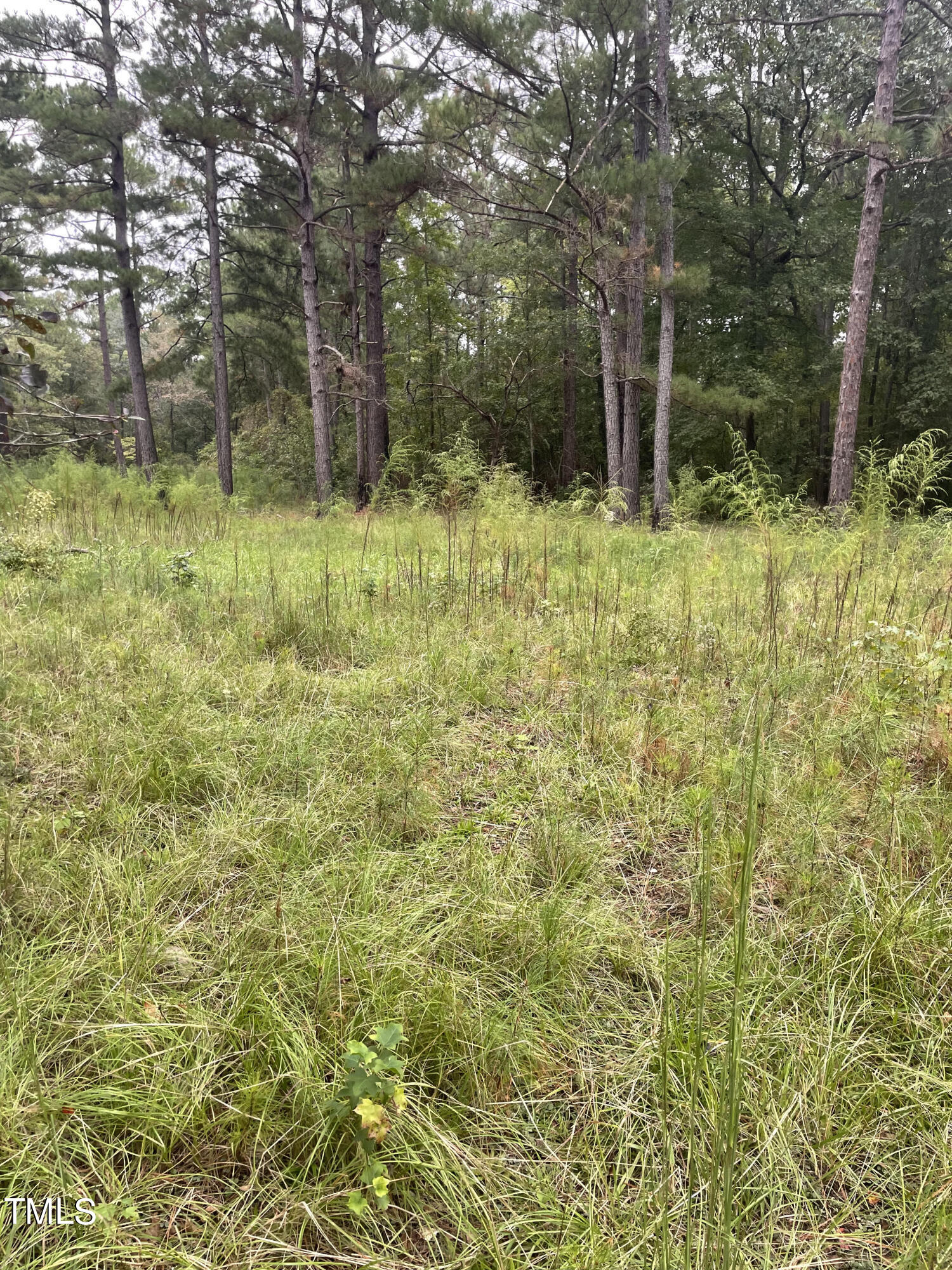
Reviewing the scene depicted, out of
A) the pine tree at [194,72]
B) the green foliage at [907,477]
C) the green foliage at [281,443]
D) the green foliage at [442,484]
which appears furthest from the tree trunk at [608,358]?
the green foliage at [281,443]

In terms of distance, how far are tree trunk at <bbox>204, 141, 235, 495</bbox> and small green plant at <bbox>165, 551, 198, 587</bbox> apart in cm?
975

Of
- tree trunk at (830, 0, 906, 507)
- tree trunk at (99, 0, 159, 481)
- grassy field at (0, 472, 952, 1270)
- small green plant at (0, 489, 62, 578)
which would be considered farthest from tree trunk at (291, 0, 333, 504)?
grassy field at (0, 472, 952, 1270)

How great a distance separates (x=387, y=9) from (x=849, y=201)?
12.5 meters

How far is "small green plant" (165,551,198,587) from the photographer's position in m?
4.47

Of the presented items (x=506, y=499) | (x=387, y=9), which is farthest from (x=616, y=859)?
(x=387, y=9)

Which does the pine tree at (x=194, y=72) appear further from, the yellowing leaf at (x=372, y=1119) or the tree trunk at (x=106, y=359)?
the yellowing leaf at (x=372, y=1119)

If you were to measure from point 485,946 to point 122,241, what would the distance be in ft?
59.4

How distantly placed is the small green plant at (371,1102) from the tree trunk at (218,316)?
544 inches

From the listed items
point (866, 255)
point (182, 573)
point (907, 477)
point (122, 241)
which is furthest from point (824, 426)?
point (182, 573)

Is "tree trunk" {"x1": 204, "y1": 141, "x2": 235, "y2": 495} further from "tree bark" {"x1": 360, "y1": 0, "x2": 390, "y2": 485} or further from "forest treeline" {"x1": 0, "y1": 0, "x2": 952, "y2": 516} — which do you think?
"tree bark" {"x1": 360, "y1": 0, "x2": 390, "y2": 485}

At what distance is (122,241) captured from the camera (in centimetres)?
1459

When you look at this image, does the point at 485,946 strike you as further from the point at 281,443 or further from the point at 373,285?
the point at 281,443

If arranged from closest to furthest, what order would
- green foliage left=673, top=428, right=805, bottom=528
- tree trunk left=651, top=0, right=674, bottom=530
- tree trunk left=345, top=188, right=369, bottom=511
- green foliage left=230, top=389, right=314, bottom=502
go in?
1. green foliage left=673, top=428, right=805, bottom=528
2. tree trunk left=651, top=0, right=674, bottom=530
3. tree trunk left=345, top=188, right=369, bottom=511
4. green foliage left=230, top=389, right=314, bottom=502

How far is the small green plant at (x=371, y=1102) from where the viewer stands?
1.11 m
